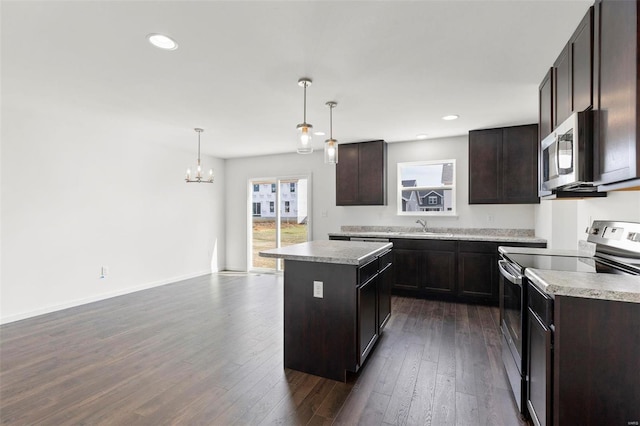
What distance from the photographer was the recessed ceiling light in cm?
206

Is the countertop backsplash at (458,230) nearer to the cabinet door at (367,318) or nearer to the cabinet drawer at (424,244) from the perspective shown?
the cabinet drawer at (424,244)

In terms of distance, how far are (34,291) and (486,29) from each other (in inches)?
207

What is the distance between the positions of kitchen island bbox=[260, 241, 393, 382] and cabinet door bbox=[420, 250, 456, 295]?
2082mm

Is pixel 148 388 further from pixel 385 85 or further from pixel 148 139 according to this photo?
pixel 148 139

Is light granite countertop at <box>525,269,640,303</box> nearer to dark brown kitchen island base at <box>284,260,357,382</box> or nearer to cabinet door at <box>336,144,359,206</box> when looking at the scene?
dark brown kitchen island base at <box>284,260,357,382</box>

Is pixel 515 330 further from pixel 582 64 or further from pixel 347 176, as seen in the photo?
pixel 347 176

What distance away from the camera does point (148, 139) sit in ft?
16.1

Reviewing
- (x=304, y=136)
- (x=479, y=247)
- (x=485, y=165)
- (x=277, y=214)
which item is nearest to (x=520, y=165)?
(x=485, y=165)

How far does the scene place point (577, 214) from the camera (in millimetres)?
2898

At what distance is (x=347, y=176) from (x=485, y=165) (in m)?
2.08

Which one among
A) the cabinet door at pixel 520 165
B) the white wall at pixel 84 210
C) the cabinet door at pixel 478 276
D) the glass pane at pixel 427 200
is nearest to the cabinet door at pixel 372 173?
the glass pane at pixel 427 200

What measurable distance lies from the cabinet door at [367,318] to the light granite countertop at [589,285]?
1.14 metres

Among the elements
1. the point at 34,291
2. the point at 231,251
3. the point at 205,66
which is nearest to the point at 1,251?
the point at 34,291

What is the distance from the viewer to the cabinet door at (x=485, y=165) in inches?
168
